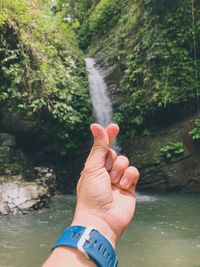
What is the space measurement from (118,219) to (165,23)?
9.98m

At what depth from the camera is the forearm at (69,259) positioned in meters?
1.40

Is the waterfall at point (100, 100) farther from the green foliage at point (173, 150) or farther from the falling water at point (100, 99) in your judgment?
the green foliage at point (173, 150)

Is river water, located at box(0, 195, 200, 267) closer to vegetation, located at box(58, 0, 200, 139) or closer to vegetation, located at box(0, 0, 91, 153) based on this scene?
vegetation, located at box(0, 0, 91, 153)

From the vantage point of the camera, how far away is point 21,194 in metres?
7.61

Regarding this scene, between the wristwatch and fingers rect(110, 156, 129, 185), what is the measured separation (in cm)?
39

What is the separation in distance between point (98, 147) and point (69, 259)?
55 centimetres

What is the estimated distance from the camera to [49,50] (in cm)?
981

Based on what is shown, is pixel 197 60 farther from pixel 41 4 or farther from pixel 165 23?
pixel 41 4

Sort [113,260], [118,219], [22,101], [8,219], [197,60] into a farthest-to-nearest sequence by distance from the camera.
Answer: [197,60]
[22,101]
[8,219]
[118,219]
[113,260]

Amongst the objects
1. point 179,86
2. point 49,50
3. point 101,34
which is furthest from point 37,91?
point 101,34

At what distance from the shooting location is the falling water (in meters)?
11.2

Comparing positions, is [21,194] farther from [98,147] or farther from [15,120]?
[98,147]

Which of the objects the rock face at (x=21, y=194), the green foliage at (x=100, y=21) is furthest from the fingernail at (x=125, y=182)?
the green foliage at (x=100, y=21)

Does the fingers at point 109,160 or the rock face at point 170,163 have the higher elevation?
the fingers at point 109,160
